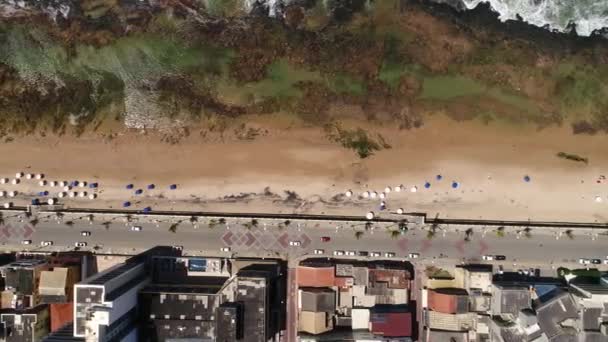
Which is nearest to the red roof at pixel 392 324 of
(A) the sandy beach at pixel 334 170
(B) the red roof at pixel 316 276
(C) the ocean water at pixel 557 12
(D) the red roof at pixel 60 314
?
(B) the red roof at pixel 316 276

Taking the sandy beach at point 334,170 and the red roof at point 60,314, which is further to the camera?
the sandy beach at point 334,170

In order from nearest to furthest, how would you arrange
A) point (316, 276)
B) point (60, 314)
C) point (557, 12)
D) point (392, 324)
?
point (392, 324)
point (316, 276)
point (60, 314)
point (557, 12)

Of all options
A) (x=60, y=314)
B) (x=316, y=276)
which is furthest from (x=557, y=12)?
(x=60, y=314)

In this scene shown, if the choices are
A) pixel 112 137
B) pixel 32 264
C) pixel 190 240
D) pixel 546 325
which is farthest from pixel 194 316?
pixel 546 325

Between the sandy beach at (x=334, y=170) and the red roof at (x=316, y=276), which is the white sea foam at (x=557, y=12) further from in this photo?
the red roof at (x=316, y=276)

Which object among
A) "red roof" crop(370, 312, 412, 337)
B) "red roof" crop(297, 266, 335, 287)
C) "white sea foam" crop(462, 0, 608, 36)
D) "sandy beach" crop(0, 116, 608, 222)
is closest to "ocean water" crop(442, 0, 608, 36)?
"white sea foam" crop(462, 0, 608, 36)

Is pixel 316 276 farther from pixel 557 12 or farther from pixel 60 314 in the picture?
pixel 557 12

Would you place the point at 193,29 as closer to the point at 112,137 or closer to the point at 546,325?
the point at 112,137

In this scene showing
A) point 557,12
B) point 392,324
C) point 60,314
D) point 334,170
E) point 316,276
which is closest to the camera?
point 392,324
